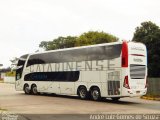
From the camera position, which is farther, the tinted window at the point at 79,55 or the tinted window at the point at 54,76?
the tinted window at the point at 54,76

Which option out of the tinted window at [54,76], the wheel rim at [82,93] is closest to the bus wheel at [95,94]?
the wheel rim at [82,93]

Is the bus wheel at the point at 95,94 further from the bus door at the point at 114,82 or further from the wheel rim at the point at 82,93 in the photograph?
the bus door at the point at 114,82

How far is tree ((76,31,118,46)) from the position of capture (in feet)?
242

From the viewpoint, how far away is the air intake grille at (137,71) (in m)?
23.0

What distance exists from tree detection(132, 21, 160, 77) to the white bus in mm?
19310

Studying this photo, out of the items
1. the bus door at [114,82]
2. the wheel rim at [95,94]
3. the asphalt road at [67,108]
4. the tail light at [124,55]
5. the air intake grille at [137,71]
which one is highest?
the tail light at [124,55]

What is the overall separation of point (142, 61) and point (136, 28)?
28966mm

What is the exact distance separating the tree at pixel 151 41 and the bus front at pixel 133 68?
22443 mm

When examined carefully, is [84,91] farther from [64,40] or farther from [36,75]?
[64,40]

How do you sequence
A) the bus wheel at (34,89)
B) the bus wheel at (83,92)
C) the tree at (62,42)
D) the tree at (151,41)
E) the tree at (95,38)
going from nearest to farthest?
the bus wheel at (83,92) < the bus wheel at (34,89) < the tree at (151,41) < the tree at (95,38) < the tree at (62,42)

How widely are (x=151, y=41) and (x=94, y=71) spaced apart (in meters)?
25.2

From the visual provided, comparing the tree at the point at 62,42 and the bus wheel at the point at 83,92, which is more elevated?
the tree at the point at 62,42

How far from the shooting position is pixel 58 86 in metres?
28.3

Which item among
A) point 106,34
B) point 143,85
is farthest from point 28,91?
point 106,34
